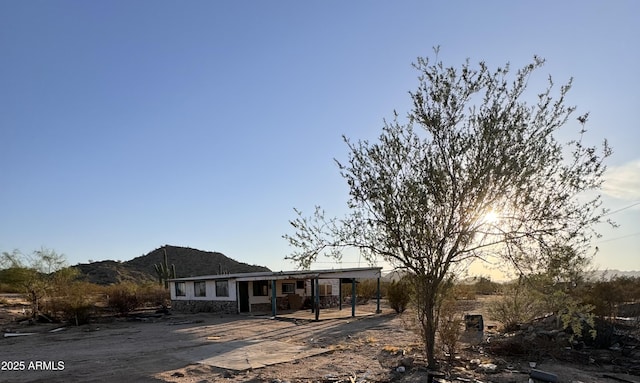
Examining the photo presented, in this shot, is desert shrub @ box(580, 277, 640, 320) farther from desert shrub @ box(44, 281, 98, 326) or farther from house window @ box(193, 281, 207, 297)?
house window @ box(193, 281, 207, 297)

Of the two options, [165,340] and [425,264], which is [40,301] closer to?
[165,340]

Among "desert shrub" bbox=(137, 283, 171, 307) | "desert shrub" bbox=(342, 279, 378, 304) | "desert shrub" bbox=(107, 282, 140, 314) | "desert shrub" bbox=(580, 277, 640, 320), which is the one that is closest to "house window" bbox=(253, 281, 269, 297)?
Answer: "desert shrub" bbox=(107, 282, 140, 314)

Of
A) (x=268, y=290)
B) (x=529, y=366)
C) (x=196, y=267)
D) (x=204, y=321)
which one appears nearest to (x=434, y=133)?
(x=529, y=366)

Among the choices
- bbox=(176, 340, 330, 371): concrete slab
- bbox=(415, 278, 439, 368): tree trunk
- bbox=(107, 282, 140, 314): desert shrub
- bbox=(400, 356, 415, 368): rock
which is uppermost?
bbox=(415, 278, 439, 368): tree trunk

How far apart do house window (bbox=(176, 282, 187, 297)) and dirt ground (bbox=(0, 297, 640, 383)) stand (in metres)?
12.5

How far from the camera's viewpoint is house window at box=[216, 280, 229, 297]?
1228 inches

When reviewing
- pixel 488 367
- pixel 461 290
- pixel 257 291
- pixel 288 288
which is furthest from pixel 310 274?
pixel 488 367

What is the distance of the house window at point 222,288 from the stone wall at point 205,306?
55cm

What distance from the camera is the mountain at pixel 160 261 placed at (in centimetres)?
6270

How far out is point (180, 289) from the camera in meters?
36.1

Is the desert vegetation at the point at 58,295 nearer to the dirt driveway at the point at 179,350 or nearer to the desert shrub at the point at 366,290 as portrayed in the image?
the dirt driveway at the point at 179,350

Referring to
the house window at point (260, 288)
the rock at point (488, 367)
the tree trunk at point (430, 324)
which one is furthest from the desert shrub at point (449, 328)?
the house window at point (260, 288)

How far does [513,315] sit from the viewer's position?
1761cm

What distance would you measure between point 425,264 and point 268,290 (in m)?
23.9
